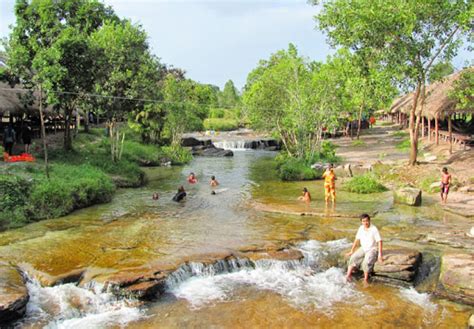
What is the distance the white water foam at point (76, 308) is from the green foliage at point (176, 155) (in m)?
25.3

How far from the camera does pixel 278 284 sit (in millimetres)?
11617

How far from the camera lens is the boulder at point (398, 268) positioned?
1154 centimetres

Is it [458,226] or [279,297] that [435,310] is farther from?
[458,226]

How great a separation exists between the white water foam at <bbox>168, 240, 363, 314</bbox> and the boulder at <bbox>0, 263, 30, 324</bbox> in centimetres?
333

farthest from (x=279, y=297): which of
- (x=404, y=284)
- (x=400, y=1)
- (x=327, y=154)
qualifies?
(x=327, y=154)

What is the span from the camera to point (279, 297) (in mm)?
10828

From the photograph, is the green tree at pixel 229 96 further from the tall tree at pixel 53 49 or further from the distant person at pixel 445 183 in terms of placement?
the distant person at pixel 445 183

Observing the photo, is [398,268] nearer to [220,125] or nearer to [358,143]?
[358,143]

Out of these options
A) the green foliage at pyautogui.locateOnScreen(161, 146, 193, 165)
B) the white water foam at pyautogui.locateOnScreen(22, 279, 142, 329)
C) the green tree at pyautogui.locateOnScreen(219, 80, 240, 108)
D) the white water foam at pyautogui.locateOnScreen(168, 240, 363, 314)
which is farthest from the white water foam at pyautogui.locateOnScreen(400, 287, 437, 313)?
the green tree at pyautogui.locateOnScreen(219, 80, 240, 108)

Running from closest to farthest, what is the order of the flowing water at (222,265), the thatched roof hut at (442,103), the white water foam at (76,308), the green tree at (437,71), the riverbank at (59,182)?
the white water foam at (76,308) < the flowing water at (222,265) < the riverbank at (59,182) < the green tree at (437,71) < the thatched roof hut at (442,103)

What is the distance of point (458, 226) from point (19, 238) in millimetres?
14138

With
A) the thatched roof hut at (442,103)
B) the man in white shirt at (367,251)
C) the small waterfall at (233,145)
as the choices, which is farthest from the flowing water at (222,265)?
the small waterfall at (233,145)

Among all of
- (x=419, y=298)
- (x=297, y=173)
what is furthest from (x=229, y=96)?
(x=419, y=298)

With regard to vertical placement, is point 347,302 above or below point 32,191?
below
